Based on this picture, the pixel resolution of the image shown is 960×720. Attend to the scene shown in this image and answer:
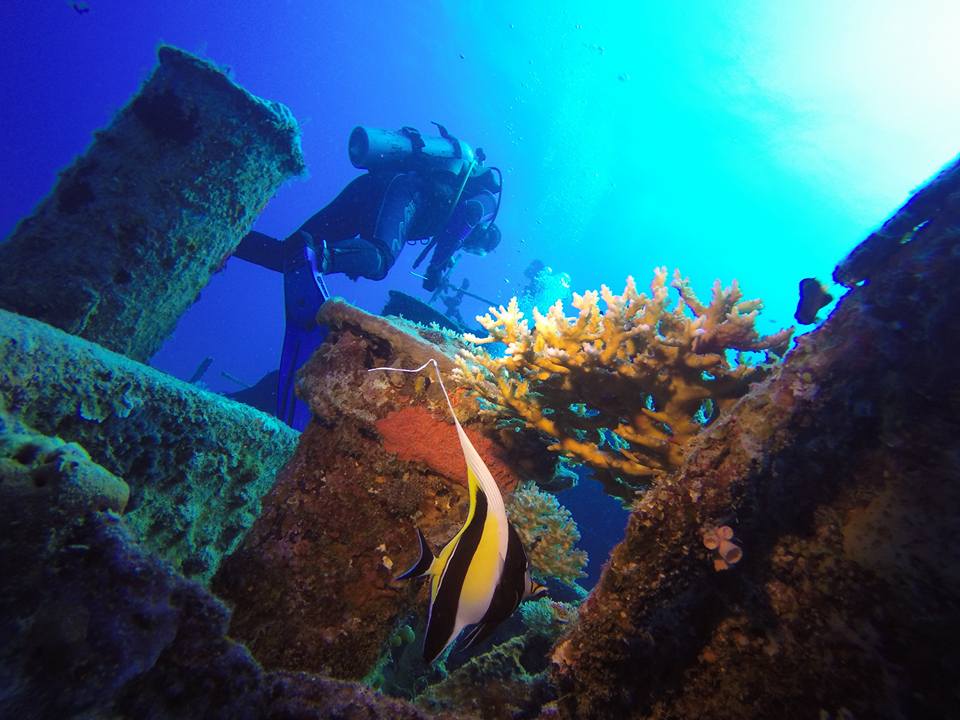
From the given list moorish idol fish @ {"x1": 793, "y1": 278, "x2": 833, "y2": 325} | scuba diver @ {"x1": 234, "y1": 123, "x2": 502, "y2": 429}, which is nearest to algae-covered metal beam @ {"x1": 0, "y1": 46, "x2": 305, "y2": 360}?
scuba diver @ {"x1": 234, "y1": 123, "x2": 502, "y2": 429}

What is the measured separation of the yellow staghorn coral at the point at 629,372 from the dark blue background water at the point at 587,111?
147 ft

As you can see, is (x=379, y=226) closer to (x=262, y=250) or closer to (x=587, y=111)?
(x=262, y=250)

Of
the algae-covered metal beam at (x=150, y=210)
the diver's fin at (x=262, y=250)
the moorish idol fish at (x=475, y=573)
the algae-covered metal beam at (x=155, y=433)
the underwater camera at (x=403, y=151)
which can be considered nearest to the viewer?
the moorish idol fish at (x=475, y=573)

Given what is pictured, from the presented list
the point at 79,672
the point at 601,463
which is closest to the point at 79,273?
the point at 79,672

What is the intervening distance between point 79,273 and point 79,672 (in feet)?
13.4

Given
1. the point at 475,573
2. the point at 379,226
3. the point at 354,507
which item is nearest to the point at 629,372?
the point at 475,573

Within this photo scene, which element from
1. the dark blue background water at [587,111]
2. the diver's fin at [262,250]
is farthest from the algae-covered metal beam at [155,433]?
the dark blue background water at [587,111]

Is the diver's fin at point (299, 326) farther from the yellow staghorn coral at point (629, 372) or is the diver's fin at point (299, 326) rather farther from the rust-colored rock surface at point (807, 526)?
the rust-colored rock surface at point (807, 526)

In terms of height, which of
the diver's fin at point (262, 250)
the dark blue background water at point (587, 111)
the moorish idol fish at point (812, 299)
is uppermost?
the dark blue background water at point (587, 111)

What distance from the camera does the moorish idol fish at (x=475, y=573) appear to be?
2.92 feet

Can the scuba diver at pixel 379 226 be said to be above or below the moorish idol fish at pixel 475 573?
above

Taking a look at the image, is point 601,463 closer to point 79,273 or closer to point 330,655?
point 330,655

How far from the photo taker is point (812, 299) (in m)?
1.93

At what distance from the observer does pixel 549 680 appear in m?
1.71
